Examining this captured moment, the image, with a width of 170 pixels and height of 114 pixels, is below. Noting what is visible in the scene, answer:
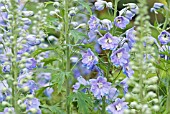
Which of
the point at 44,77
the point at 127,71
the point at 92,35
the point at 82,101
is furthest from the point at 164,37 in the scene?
the point at 44,77

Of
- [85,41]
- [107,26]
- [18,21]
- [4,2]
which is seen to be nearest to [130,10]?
[107,26]

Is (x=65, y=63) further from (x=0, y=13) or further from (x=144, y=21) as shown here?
(x=144, y=21)

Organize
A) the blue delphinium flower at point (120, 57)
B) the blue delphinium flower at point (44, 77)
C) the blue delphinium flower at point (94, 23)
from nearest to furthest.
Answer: the blue delphinium flower at point (120, 57)
the blue delphinium flower at point (94, 23)
the blue delphinium flower at point (44, 77)

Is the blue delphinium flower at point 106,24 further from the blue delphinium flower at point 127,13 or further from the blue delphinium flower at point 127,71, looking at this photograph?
the blue delphinium flower at point 127,71

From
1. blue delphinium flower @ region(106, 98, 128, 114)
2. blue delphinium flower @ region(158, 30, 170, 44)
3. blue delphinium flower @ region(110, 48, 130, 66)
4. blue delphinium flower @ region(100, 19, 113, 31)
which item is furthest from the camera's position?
blue delphinium flower @ region(158, 30, 170, 44)

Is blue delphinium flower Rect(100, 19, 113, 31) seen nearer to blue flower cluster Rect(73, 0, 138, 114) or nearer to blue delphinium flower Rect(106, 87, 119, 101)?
blue flower cluster Rect(73, 0, 138, 114)

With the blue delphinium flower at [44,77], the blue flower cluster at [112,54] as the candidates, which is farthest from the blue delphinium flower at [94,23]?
the blue delphinium flower at [44,77]

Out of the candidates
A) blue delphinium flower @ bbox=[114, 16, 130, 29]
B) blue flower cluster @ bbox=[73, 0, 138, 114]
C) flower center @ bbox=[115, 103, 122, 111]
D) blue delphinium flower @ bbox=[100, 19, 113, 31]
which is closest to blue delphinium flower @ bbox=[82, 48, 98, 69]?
blue flower cluster @ bbox=[73, 0, 138, 114]
